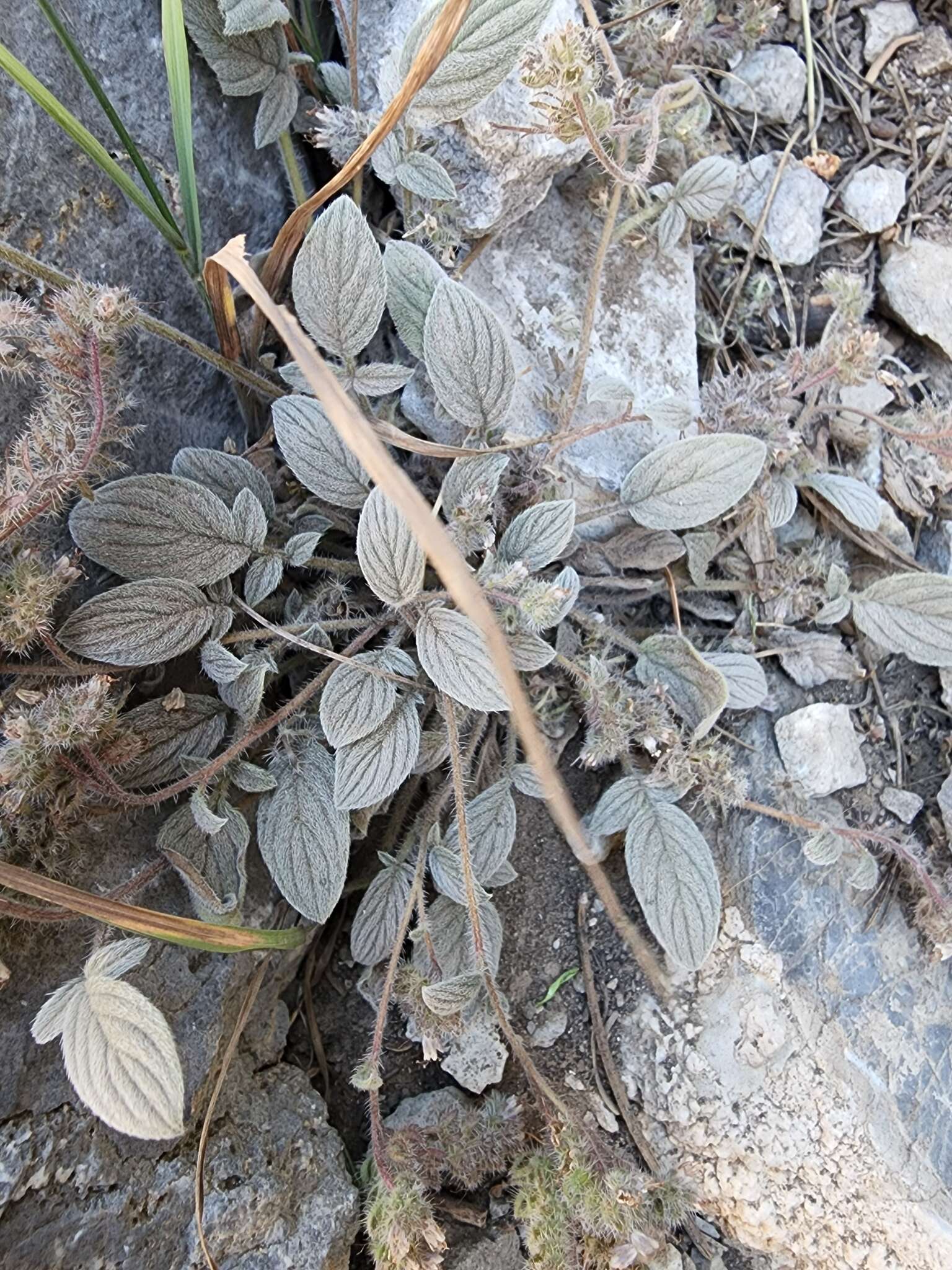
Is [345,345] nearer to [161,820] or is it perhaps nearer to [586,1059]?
[161,820]

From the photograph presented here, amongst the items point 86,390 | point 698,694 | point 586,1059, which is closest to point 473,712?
point 698,694

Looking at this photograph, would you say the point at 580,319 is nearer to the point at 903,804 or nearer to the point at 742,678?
the point at 742,678

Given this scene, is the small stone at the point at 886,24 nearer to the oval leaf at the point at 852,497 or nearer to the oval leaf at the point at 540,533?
the oval leaf at the point at 852,497

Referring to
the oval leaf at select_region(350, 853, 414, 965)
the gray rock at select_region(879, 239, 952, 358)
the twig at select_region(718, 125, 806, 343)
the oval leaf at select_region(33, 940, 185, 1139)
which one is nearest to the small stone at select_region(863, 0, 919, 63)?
the twig at select_region(718, 125, 806, 343)

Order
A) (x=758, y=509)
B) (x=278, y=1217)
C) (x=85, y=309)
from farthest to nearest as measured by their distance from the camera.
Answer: (x=758, y=509)
(x=278, y=1217)
(x=85, y=309)

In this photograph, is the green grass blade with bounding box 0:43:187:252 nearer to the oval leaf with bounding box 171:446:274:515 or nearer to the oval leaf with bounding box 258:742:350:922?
the oval leaf with bounding box 171:446:274:515

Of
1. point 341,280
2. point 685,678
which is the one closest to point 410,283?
point 341,280
